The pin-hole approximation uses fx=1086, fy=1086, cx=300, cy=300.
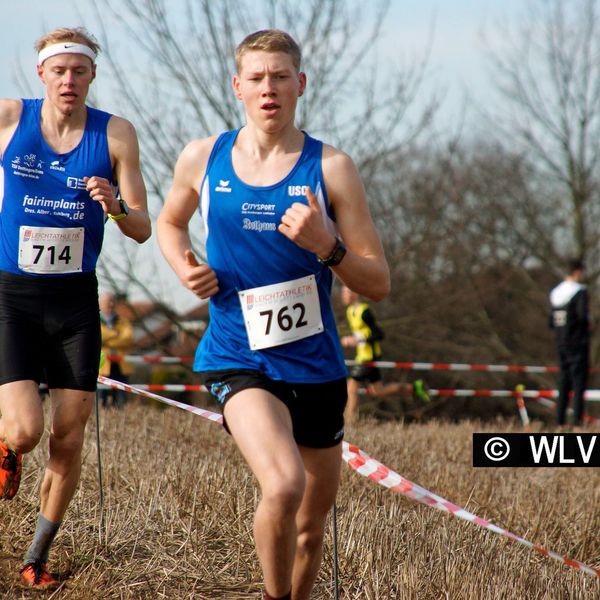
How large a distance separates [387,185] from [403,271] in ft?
17.5

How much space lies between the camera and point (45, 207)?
15.5ft

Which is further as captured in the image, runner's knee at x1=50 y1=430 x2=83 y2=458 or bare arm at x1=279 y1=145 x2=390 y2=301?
runner's knee at x1=50 y1=430 x2=83 y2=458

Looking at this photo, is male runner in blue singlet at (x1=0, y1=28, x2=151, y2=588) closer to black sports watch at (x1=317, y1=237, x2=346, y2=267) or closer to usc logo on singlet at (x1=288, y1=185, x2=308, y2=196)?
usc logo on singlet at (x1=288, y1=185, x2=308, y2=196)

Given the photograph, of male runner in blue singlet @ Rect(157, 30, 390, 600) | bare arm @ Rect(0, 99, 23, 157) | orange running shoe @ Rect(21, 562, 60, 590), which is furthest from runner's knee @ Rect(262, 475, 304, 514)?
bare arm @ Rect(0, 99, 23, 157)

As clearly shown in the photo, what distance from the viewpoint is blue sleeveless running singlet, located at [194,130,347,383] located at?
3885 mm

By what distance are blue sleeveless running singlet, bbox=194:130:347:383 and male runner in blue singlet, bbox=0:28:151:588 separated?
786 mm

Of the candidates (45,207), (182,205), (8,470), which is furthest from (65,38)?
(8,470)

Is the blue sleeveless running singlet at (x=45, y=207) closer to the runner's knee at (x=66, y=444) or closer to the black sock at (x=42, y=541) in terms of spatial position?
the runner's knee at (x=66, y=444)

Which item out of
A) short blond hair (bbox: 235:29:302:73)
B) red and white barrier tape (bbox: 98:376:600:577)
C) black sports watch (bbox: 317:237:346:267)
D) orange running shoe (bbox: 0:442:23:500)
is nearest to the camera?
black sports watch (bbox: 317:237:346:267)

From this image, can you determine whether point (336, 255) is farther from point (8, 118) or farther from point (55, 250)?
point (8, 118)

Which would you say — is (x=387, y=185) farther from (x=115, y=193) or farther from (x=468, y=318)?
(x=115, y=193)

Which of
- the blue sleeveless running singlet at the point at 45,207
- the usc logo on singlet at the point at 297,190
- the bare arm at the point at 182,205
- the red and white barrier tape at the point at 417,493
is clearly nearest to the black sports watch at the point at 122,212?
the blue sleeveless running singlet at the point at 45,207

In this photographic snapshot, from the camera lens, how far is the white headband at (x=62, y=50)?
189 inches

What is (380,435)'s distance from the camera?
31.8 ft
